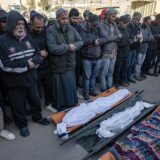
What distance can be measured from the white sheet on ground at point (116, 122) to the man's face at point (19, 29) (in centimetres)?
171

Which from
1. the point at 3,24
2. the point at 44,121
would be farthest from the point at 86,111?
the point at 3,24

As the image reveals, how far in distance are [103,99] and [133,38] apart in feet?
5.23

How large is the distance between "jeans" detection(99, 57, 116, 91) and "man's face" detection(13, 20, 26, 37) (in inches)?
75.9

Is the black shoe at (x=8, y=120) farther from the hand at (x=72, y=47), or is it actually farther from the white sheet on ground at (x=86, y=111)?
the hand at (x=72, y=47)

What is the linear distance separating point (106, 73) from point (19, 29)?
2224 millimetres

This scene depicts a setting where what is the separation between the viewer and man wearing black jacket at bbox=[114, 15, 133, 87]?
4289 millimetres

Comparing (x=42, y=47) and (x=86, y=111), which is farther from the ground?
(x=42, y=47)

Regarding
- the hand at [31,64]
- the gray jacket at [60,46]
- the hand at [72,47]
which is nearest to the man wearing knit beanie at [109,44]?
the gray jacket at [60,46]

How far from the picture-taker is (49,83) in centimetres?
378

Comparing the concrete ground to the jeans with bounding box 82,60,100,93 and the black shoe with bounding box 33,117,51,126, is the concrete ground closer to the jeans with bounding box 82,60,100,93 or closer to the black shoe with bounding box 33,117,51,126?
the black shoe with bounding box 33,117,51,126

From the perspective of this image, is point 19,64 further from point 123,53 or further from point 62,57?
point 123,53

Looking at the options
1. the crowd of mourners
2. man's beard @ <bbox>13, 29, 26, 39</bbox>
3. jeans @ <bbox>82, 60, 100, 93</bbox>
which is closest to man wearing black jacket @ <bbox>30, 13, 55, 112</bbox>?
the crowd of mourners

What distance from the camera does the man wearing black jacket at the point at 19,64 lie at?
269 cm

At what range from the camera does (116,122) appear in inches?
122
